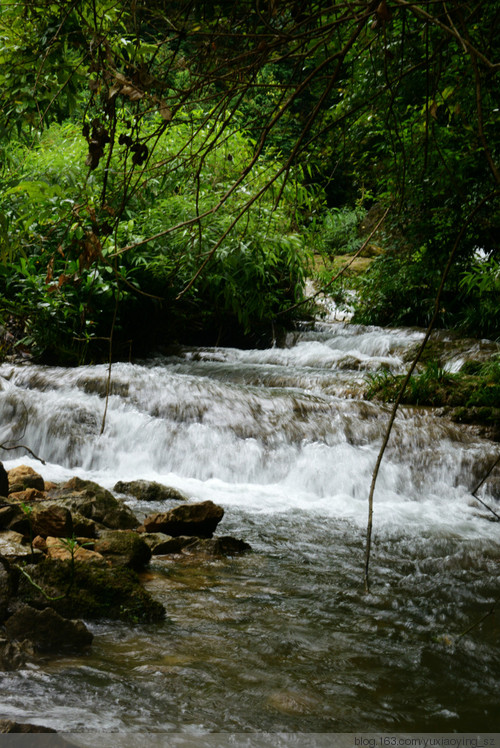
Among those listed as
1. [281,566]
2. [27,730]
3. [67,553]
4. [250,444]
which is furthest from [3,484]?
[250,444]

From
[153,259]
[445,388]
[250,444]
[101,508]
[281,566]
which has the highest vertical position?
[153,259]

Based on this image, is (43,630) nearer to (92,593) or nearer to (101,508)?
(92,593)

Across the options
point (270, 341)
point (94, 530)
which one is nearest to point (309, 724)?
point (94, 530)

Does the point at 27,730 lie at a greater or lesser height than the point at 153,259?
lesser

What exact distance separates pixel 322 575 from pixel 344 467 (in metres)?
2.48

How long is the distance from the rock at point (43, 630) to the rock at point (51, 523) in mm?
797

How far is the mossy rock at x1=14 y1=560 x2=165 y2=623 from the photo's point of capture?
2.11 metres

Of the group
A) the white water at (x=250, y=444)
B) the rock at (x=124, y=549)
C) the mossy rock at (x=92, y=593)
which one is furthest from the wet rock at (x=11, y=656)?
the white water at (x=250, y=444)

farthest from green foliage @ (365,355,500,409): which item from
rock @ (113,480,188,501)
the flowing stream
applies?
rock @ (113,480,188,501)

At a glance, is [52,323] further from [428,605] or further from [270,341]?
[428,605]

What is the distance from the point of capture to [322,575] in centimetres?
285

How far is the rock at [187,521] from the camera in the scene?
3.31 metres

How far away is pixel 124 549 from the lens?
8.81 feet

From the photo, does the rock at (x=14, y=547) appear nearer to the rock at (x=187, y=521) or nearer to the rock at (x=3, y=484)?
the rock at (x=3, y=484)
